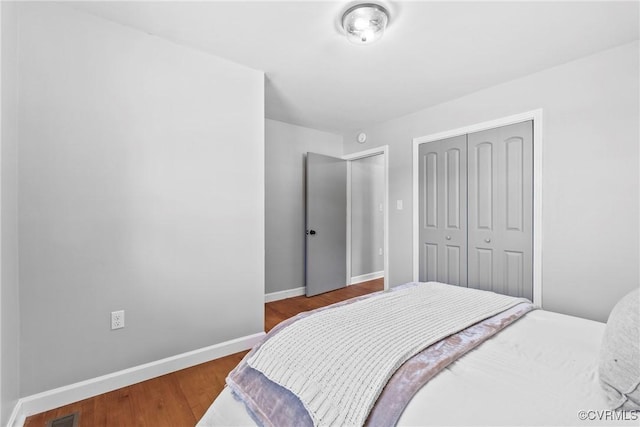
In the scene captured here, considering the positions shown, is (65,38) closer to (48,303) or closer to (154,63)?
(154,63)

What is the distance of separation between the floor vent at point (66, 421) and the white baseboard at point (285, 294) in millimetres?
2184

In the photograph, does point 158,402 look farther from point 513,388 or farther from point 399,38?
point 399,38

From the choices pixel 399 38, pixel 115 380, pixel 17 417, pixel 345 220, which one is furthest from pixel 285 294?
pixel 399 38

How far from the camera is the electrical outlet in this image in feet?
6.02

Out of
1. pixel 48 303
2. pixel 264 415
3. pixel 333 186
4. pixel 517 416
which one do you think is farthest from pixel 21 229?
pixel 333 186

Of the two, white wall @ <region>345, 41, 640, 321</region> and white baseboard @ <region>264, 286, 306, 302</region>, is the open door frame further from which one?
white wall @ <region>345, 41, 640, 321</region>

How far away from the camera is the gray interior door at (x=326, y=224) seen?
392 centimetres

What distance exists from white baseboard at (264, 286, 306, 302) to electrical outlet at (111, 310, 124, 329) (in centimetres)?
192

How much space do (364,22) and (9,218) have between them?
225 centimetres

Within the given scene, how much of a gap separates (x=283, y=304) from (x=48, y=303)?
7.60 feet

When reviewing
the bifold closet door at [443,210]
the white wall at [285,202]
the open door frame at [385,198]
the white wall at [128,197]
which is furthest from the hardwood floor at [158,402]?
the bifold closet door at [443,210]

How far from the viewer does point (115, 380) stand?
1.82m

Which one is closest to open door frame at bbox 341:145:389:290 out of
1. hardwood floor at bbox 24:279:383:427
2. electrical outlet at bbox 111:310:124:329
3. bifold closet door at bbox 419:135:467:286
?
bifold closet door at bbox 419:135:467:286

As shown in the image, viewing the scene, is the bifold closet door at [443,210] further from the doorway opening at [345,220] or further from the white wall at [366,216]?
the white wall at [366,216]
